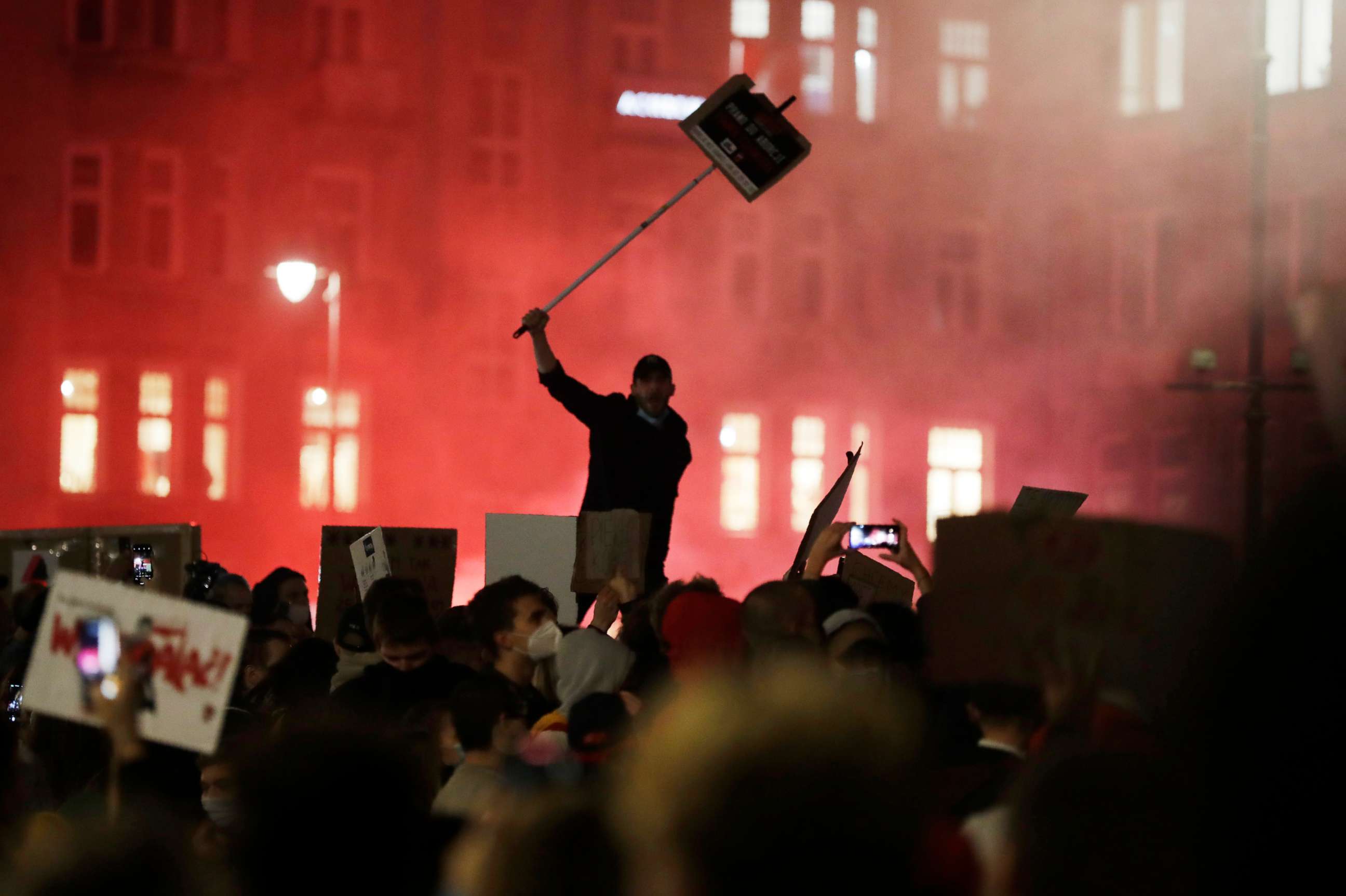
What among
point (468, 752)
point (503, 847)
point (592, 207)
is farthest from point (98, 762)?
point (592, 207)

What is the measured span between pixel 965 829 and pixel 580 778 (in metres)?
0.80

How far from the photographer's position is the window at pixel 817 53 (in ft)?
58.3

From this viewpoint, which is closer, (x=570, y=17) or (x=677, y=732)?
(x=677, y=732)

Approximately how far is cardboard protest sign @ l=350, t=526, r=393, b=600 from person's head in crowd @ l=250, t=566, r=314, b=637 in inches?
33.2

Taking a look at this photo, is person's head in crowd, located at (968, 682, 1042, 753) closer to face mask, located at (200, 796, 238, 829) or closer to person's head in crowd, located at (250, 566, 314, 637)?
face mask, located at (200, 796, 238, 829)

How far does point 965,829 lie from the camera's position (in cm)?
232

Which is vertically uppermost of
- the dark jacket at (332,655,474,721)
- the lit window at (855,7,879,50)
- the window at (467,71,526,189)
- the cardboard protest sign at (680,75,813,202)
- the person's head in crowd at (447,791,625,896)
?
the lit window at (855,7,879,50)

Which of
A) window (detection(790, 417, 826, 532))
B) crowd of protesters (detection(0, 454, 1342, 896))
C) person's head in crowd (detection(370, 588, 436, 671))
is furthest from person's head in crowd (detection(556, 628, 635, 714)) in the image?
window (detection(790, 417, 826, 532))

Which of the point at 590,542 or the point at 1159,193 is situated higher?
the point at 1159,193

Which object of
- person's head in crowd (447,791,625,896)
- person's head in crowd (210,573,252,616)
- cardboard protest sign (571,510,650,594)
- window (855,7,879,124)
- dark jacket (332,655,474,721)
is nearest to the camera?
person's head in crowd (447,791,625,896)

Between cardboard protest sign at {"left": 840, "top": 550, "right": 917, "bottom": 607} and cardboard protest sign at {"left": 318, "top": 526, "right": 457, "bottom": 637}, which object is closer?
cardboard protest sign at {"left": 840, "top": 550, "right": 917, "bottom": 607}

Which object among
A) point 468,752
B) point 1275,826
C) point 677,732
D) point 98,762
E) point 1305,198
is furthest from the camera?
point 1305,198

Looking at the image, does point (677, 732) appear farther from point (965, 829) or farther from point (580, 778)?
A: point (580, 778)

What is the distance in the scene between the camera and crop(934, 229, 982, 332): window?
59.0 feet
